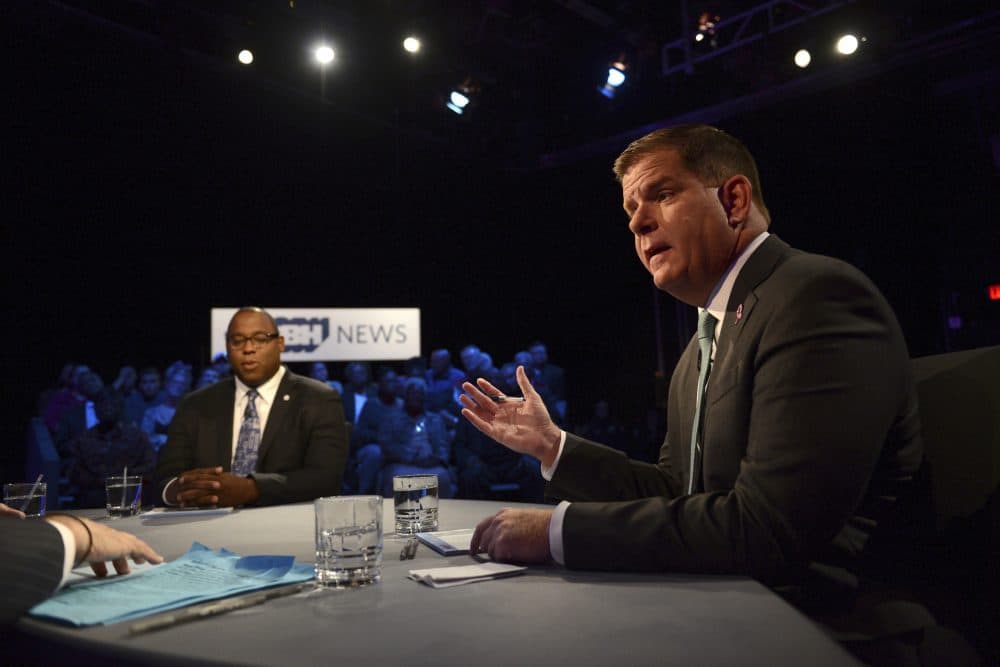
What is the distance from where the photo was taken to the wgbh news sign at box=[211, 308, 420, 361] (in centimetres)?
810

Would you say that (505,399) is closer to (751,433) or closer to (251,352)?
(751,433)

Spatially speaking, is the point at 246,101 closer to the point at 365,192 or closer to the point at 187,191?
the point at 187,191

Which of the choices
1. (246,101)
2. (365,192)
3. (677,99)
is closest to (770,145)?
(677,99)

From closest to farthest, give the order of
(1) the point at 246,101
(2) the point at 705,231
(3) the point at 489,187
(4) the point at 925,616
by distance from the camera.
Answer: (4) the point at 925,616, (2) the point at 705,231, (1) the point at 246,101, (3) the point at 489,187

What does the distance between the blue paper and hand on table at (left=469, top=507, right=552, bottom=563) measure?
280 millimetres

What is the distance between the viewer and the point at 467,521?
61.6 inches

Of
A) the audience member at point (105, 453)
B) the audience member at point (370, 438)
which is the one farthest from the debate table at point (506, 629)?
the audience member at point (370, 438)

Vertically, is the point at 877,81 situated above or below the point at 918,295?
above

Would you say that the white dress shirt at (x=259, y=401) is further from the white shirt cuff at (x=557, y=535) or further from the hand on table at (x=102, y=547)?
the white shirt cuff at (x=557, y=535)

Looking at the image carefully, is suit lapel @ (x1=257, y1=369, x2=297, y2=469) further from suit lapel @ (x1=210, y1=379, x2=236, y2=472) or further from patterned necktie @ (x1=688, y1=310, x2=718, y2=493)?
patterned necktie @ (x1=688, y1=310, x2=718, y2=493)

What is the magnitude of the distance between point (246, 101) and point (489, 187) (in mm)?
3245

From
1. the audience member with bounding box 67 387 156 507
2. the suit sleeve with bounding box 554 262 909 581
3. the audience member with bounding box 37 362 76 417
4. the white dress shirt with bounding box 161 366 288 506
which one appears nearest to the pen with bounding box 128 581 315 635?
the suit sleeve with bounding box 554 262 909 581

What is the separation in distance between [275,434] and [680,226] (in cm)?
188

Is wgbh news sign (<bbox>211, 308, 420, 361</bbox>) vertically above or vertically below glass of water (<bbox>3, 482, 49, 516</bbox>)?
above
